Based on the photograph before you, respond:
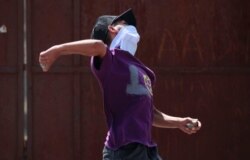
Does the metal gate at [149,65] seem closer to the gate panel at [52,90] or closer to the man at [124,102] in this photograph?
the gate panel at [52,90]

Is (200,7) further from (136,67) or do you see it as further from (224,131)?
(136,67)

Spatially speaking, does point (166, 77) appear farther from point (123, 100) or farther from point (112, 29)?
point (123, 100)

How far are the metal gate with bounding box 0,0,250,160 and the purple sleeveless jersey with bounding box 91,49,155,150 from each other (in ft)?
9.65

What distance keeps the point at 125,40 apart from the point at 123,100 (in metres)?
0.35

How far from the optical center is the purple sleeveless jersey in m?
3.37

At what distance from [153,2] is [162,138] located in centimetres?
132

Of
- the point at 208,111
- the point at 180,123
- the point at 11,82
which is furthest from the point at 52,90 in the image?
the point at 180,123

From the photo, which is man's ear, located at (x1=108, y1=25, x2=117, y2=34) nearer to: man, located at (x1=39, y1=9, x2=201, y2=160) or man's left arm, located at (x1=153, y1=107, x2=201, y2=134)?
man, located at (x1=39, y1=9, x2=201, y2=160)

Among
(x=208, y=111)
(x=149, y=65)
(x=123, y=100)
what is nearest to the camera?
(x=123, y=100)

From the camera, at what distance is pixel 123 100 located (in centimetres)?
341

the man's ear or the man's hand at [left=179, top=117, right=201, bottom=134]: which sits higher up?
the man's ear

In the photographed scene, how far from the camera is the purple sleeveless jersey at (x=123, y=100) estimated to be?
3367 mm

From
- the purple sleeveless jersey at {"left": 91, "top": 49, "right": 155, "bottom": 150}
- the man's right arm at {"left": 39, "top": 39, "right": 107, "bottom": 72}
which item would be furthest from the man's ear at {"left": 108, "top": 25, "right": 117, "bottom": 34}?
the man's right arm at {"left": 39, "top": 39, "right": 107, "bottom": 72}

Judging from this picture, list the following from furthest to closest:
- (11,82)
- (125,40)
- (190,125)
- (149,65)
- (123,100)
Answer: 1. (149,65)
2. (11,82)
3. (190,125)
4. (125,40)
5. (123,100)
